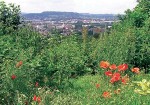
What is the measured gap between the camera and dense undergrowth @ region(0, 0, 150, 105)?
8.47 meters

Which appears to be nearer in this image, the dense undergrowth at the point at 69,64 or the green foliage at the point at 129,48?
the dense undergrowth at the point at 69,64

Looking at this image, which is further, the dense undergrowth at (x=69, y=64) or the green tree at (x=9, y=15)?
the green tree at (x=9, y=15)

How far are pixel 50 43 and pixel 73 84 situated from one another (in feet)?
14.4

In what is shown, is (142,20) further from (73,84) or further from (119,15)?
(73,84)

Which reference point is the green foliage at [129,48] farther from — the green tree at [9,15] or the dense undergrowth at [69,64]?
the green tree at [9,15]

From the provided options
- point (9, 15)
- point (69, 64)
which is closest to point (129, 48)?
point (69, 64)

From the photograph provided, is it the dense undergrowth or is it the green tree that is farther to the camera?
the green tree

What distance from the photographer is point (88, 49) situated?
18125 mm

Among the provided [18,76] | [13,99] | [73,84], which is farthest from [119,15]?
[13,99]

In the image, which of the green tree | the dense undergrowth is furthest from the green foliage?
the green tree

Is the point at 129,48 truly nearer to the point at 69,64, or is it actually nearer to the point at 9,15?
the point at 69,64

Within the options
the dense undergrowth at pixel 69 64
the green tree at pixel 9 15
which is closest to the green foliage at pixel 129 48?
the dense undergrowth at pixel 69 64

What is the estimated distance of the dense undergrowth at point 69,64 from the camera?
8.47 metres

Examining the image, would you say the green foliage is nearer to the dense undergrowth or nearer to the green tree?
the dense undergrowth
